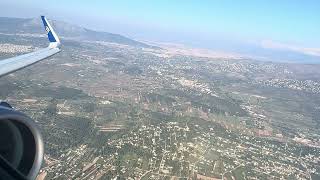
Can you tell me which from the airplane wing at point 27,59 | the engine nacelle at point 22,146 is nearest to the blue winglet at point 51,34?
the airplane wing at point 27,59

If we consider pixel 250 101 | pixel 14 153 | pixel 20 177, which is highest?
pixel 20 177

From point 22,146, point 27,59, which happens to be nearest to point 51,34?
point 27,59

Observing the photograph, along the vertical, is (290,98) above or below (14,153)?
below

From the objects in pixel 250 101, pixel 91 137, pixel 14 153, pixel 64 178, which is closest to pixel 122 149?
pixel 91 137

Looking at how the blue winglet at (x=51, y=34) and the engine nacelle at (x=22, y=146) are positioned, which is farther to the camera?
the blue winglet at (x=51, y=34)

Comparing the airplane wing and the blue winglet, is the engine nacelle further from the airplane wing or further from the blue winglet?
the blue winglet

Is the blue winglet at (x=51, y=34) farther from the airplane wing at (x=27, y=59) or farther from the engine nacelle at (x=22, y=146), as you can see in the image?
the engine nacelle at (x=22, y=146)

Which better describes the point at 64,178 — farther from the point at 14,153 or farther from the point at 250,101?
the point at 250,101

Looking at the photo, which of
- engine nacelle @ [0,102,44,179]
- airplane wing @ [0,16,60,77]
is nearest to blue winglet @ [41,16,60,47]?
airplane wing @ [0,16,60,77]

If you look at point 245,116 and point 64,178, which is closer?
point 64,178

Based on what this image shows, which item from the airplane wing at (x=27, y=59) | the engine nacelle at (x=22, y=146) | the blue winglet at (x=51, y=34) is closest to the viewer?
the engine nacelle at (x=22, y=146)

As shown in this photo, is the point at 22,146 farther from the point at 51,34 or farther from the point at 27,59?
the point at 51,34
